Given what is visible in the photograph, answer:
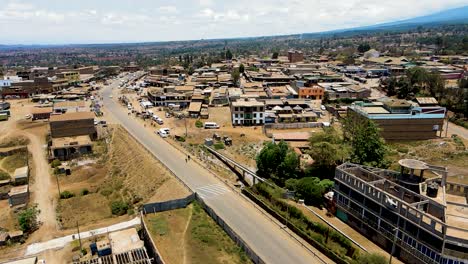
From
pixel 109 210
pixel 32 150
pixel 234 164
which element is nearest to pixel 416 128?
pixel 234 164

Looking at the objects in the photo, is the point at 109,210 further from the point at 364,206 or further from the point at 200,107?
the point at 200,107

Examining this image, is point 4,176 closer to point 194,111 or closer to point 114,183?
point 114,183

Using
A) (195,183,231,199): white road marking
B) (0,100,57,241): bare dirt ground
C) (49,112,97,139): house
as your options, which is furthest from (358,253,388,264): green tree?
(49,112,97,139): house

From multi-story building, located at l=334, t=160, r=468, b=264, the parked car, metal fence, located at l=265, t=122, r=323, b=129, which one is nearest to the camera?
multi-story building, located at l=334, t=160, r=468, b=264

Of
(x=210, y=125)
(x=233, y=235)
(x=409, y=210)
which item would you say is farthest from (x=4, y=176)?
(x=409, y=210)

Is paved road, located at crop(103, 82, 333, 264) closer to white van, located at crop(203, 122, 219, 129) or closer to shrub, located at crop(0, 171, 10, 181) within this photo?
white van, located at crop(203, 122, 219, 129)

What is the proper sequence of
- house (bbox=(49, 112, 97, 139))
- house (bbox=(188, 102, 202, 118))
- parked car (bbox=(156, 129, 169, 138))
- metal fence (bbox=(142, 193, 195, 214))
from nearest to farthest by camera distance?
metal fence (bbox=(142, 193, 195, 214)) < parked car (bbox=(156, 129, 169, 138)) < house (bbox=(49, 112, 97, 139)) < house (bbox=(188, 102, 202, 118))

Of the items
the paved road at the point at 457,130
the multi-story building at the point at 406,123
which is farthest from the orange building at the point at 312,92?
the paved road at the point at 457,130
